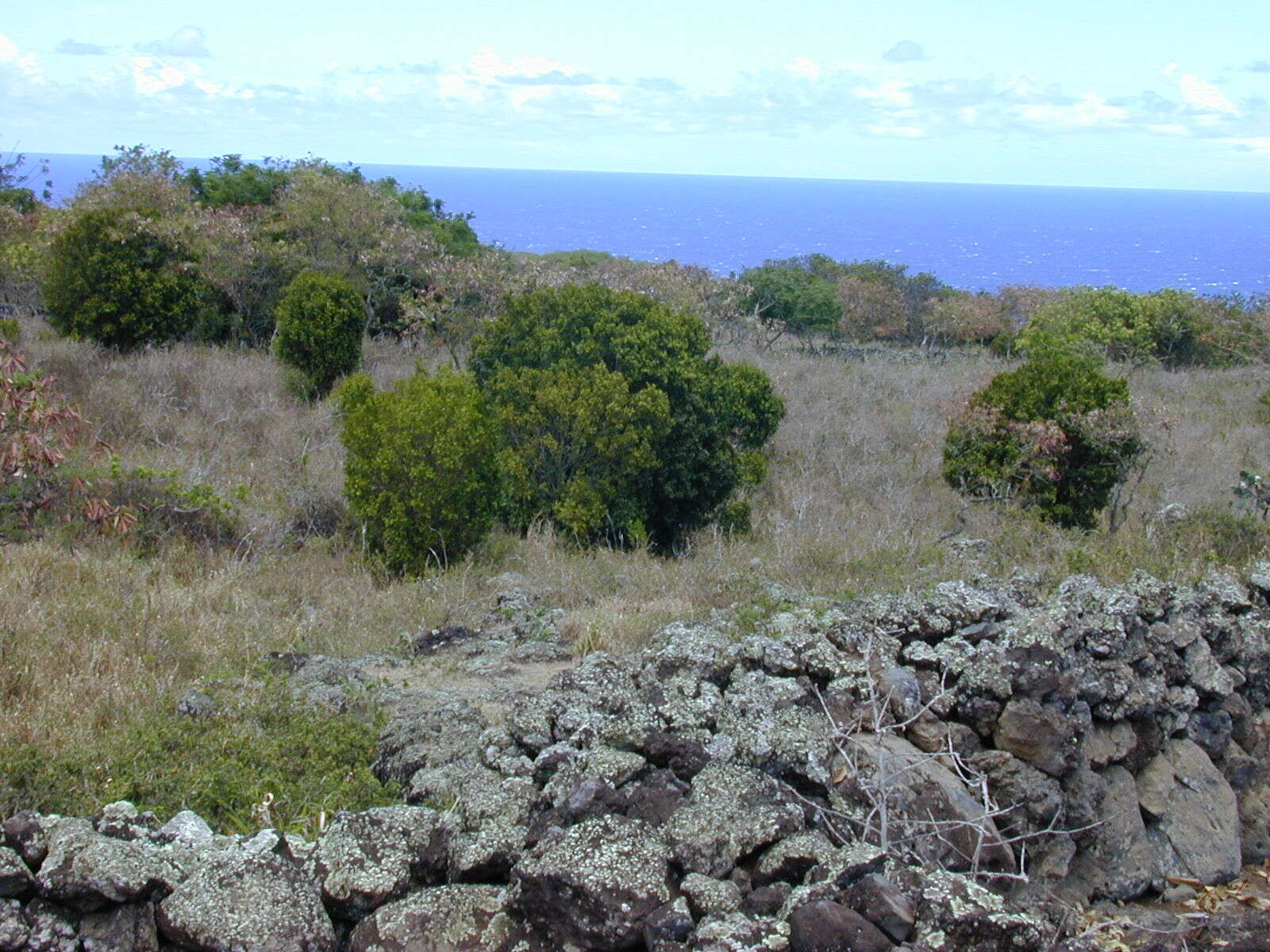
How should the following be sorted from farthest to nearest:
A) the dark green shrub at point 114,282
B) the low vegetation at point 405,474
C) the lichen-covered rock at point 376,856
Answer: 1. the dark green shrub at point 114,282
2. the low vegetation at point 405,474
3. the lichen-covered rock at point 376,856

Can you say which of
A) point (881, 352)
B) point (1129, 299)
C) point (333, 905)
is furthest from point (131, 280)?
point (1129, 299)

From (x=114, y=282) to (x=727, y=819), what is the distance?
14.7 meters

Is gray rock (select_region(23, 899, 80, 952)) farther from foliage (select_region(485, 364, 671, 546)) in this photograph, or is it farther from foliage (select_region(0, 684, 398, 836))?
foliage (select_region(485, 364, 671, 546))

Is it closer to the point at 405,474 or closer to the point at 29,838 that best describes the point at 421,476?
the point at 405,474

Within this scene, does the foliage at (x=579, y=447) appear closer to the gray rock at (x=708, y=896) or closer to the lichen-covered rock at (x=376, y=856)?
the lichen-covered rock at (x=376, y=856)

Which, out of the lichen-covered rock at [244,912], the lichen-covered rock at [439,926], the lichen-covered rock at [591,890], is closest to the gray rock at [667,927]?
the lichen-covered rock at [591,890]

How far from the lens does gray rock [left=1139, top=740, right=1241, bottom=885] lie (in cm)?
543

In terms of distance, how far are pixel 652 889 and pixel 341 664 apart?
329 centimetres

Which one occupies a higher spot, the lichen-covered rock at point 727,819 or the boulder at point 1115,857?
the lichen-covered rock at point 727,819

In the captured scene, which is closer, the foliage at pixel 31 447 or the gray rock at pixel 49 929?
the gray rock at pixel 49 929

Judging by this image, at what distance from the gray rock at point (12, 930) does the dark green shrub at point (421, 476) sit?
6144 millimetres

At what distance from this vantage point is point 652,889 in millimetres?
3295

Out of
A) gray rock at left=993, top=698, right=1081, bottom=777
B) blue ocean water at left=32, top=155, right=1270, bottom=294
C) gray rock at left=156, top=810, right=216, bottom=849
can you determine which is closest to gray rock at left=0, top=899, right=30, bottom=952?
gray rock at left=156, top=810, right=216, bottom=849

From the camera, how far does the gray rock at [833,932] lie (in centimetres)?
302
